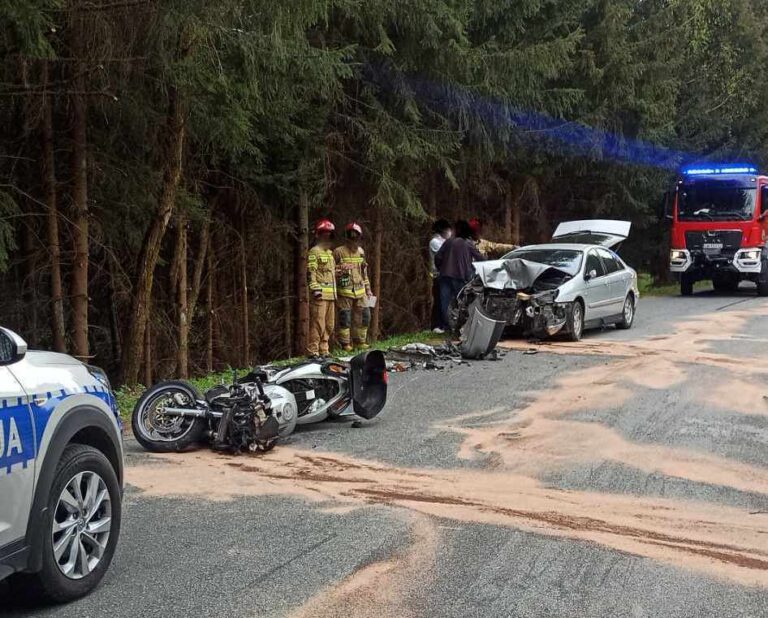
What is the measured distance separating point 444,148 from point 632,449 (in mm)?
9088

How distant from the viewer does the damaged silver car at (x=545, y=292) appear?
14.2 meters

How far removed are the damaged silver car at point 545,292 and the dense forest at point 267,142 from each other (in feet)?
6.89

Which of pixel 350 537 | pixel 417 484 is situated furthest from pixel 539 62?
pixel 350 537

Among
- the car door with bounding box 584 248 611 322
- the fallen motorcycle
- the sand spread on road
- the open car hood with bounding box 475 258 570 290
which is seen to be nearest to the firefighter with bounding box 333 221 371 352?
the open car hood with bounding box 475 258 570 290

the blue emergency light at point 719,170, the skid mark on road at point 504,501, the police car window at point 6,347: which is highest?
the blue emergency light at point 719,170

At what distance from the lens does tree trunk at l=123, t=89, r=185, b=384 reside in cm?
1099

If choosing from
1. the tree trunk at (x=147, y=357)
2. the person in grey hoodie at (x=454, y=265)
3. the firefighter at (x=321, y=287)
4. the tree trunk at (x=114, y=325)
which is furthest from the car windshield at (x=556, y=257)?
the tree trunk at (x=114, y=325)

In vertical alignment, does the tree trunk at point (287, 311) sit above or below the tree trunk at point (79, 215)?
below

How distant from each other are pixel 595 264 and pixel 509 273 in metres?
2.13

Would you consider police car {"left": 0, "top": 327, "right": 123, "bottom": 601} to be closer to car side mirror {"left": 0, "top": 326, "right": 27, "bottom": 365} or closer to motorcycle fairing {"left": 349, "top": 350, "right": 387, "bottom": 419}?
car side mirror {"left": 0, "top": 326, "right": 27, "bottom": 365}

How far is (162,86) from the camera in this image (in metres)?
10.1

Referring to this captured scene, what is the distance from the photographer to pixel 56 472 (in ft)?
13.8

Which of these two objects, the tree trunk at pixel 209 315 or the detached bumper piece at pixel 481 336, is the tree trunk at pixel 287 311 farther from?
the detached bumper piece at pixel 481 336

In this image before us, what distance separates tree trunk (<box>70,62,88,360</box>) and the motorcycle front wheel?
3.88m
